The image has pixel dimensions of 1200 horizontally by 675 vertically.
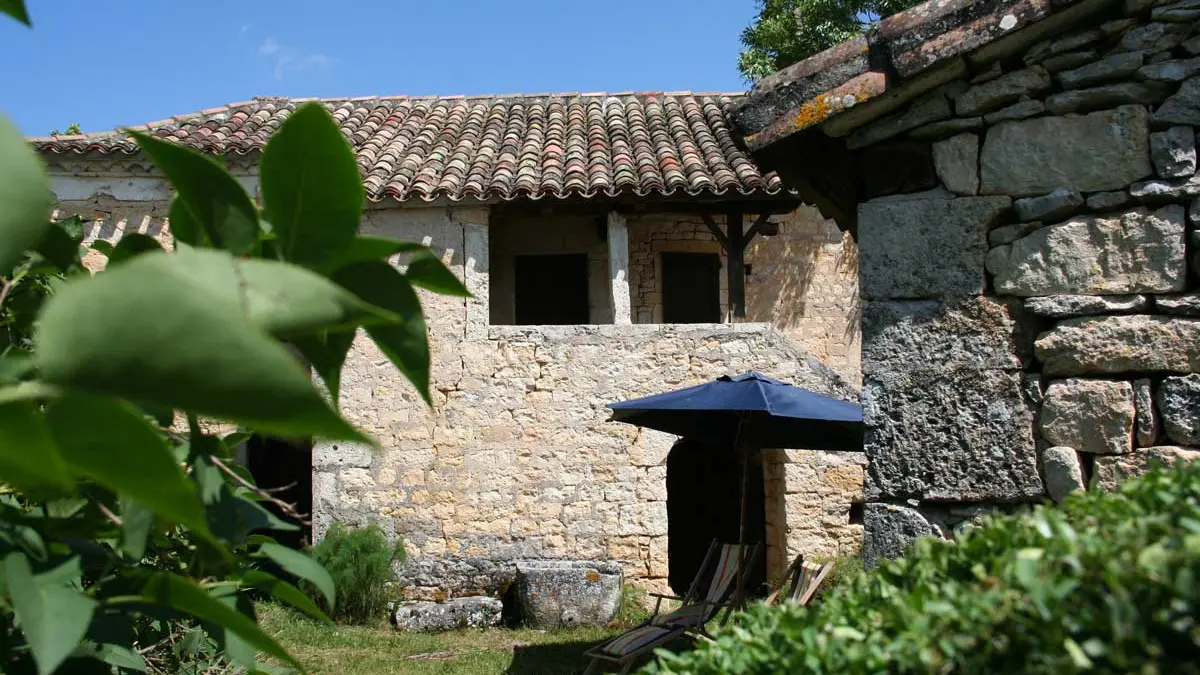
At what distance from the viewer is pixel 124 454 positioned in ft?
2.34

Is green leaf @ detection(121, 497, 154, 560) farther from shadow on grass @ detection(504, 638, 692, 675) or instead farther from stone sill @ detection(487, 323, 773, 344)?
stone sill @ detection(487, 323, 773, 344)

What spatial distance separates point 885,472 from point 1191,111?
1.45 metres

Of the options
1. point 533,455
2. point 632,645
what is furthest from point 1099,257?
point 533,455

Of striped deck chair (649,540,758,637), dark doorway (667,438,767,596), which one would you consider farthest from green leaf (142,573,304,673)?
dark doorway (667,438,767,596)

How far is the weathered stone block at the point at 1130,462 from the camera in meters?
3.14

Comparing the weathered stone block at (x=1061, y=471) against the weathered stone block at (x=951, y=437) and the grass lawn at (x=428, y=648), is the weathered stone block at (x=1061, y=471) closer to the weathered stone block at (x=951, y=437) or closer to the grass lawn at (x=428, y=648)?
the weathered stone block at (x=951, y=437)

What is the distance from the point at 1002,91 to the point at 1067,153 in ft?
0.97

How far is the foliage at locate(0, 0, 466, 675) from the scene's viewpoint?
601 mm

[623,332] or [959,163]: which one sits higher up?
[959,163]

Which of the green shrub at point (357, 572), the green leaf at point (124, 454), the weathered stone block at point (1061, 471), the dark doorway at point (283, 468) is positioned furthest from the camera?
the dark doorway at point (283, 468)

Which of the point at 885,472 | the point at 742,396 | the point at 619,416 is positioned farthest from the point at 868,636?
the point at 619,416

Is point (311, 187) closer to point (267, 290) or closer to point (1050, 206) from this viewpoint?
point (267, 290)

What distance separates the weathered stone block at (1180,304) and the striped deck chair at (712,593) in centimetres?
457

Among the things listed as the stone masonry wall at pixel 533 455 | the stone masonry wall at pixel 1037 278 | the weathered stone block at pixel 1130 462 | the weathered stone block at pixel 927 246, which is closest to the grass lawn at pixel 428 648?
the stone masonry wall at pixel 533 455
